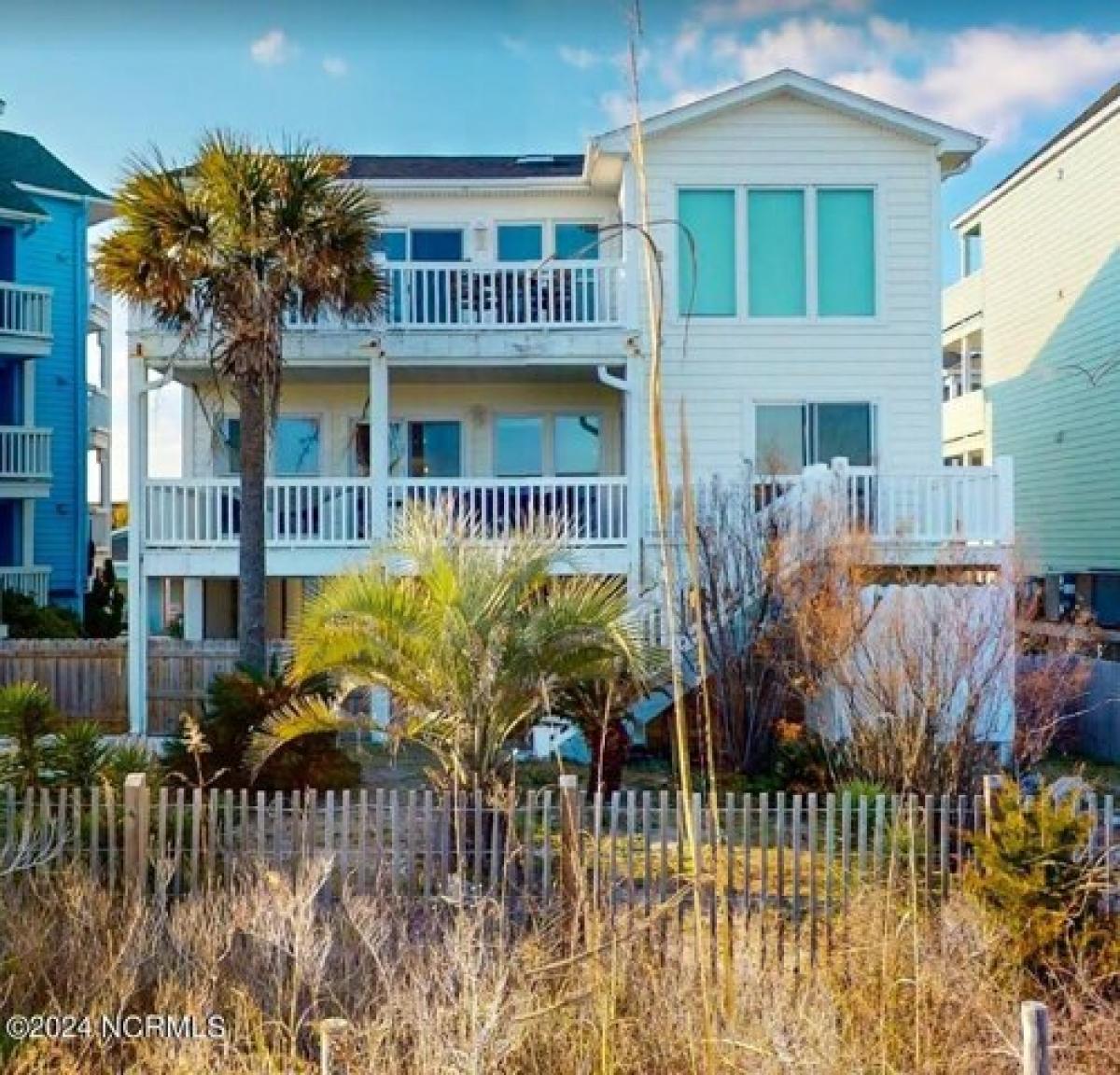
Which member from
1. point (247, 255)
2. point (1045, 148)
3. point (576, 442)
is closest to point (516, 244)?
point (576, 442)

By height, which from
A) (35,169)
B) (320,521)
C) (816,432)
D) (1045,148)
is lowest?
(320,521)

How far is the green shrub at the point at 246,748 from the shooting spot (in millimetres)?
10469

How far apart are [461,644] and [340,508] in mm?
8174

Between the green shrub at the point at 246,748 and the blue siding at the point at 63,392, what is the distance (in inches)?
693

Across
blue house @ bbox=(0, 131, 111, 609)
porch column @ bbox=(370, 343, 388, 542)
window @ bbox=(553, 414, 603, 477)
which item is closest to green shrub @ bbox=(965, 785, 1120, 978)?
porch column @ bbox=(370, 343, 388, 542)

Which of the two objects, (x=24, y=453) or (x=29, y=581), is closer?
(x=24, y=453)

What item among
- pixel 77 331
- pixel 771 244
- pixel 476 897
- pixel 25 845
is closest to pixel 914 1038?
pixel 476 897

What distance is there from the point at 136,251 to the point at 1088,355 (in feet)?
59.3

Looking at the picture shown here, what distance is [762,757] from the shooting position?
13711 millimetres

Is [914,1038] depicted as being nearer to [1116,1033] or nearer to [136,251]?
[1116,1033]

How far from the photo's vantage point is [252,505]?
47.4 feet

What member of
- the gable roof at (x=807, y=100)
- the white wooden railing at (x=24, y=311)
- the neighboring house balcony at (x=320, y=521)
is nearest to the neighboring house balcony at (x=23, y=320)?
the white wooden railing at (x=24, y=311)

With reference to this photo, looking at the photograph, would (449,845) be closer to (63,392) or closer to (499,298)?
(499,298)

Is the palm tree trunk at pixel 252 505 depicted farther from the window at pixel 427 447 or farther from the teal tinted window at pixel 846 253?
the teal tinted window at pixel 846 253
